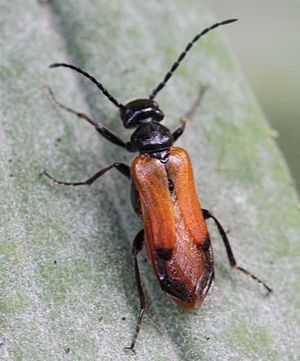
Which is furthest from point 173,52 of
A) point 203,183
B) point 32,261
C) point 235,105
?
point 32,261

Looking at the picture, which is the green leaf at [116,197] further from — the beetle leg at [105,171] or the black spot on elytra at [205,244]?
the black spot on elytra at [205,244]

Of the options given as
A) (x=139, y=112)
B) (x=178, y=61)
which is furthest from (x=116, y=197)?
(x=178, y=61)

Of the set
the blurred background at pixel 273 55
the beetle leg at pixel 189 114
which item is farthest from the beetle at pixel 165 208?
the blurred background at pixel 273 55

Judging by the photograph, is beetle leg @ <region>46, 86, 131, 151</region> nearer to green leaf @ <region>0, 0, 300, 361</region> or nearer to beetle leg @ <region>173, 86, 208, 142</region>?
green leaf @ <region>0, 0, 300, 361</region>

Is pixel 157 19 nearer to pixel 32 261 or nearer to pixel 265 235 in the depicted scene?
pixel 265 235

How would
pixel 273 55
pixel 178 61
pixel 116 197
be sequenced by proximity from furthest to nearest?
pixel 273 55 → pixel 178 61 → pixel 116 197

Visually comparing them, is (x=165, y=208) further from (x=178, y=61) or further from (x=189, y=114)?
(x=178, y=61)
